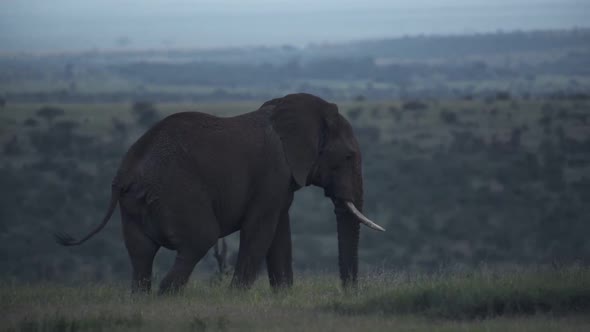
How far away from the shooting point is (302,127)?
12070 millimetres

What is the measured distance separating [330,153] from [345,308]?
7.67 ft

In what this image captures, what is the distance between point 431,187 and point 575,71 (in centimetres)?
10593

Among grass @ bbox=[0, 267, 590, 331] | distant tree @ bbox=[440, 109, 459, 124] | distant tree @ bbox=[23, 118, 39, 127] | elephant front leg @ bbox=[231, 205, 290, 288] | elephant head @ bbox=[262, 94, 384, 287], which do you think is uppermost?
elephant head @ bbox=[262, 94, 384, 287]

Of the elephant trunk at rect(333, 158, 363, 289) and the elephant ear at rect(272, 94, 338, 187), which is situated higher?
the elephant ear at rect(272, 94, 338, 187)

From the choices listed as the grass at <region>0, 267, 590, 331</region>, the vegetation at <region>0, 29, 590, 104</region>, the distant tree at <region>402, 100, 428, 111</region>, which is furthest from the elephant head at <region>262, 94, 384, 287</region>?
the vegetation at <region>0, 29, 590, 104</region>

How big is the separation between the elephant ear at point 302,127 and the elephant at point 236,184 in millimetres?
10

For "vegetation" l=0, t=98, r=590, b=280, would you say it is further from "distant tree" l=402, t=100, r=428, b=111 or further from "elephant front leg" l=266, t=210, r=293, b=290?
"elephant front leg" l=266, t=210, r=293, b=290

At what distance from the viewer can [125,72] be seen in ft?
454

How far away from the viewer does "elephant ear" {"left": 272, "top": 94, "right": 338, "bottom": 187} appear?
39.1 feet

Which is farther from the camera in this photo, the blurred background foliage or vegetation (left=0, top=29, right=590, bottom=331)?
the blurred background foliage

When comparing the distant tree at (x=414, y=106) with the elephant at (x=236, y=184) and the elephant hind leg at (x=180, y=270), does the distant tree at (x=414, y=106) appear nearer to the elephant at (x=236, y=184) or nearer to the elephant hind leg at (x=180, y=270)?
the elephant at (x=236, y=184)

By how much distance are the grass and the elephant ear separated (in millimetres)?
1283

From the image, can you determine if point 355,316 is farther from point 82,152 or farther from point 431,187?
point 82,152

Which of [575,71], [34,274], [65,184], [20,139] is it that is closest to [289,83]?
[575,71]
